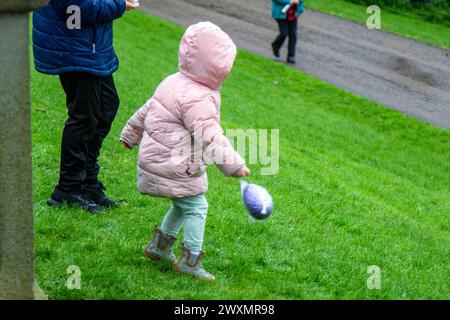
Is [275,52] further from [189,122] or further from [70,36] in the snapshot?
[189,122]

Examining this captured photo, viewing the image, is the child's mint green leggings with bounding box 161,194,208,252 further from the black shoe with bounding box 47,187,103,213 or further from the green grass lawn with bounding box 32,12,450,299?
A: the black shoe with bounding box 47,187,103,213

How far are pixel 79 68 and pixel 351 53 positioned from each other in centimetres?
1206

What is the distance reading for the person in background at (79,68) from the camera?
17.3 ft

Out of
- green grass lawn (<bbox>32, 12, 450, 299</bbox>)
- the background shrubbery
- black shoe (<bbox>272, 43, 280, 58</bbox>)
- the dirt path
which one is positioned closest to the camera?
green grass lawn (<bbox>32, 12, 450, 299</bbox>)

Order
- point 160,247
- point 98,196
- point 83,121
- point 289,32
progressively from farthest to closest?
1. point 289,32
2. point 98,196
3. point 83,121
4. point 160,247

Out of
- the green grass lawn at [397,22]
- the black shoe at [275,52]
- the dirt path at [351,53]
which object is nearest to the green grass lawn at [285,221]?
the dirt path at [351,53]

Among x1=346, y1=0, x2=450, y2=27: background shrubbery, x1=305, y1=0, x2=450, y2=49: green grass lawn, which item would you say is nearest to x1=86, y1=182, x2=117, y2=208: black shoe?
x1=305, y1=0, x2=450, y2=49: green grass lawn

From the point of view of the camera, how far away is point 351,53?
54.7 ft

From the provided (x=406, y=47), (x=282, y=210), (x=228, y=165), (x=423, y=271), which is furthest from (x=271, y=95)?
(x=228, y=165)

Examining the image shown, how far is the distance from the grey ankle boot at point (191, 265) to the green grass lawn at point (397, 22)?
14524mm

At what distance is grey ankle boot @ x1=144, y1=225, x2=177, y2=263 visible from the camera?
16.1 feet

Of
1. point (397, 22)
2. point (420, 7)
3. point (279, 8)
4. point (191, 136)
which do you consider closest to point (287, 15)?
point (279, 8)

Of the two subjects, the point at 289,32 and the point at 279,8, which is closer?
the point at 279,8

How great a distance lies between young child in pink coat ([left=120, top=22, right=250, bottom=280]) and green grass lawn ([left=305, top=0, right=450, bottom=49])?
14492 millimetres
